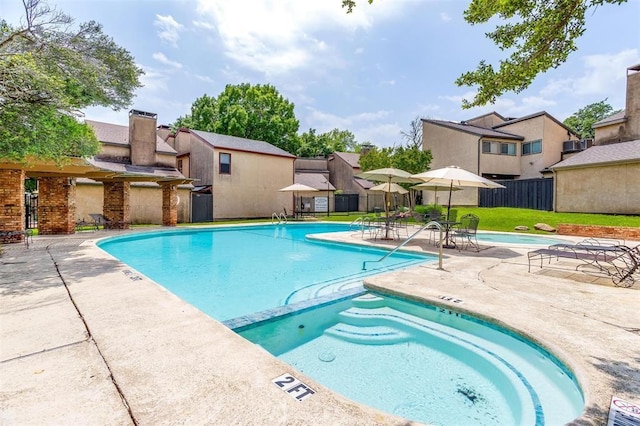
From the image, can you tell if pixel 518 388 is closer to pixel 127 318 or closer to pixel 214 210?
pixel 127 318

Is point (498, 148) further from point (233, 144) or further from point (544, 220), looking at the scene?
point (233, 144)

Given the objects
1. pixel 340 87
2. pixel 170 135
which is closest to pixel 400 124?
pixel 340 87

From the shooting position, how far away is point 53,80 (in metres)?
6.60

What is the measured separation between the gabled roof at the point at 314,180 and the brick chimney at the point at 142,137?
13.6 metres

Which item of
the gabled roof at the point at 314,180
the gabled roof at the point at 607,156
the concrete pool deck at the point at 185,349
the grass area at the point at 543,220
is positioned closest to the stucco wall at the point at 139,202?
A: the grass area at the point at 543,220

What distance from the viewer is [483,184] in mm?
9656

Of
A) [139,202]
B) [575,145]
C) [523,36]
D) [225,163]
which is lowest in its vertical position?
[139,202]

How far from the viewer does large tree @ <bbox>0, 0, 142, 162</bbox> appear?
21.2ft

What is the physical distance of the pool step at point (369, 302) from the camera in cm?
532

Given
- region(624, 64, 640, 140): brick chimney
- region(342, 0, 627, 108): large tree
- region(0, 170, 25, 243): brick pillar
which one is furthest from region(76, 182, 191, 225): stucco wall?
region(624, 64, 640, 140): brick chimney

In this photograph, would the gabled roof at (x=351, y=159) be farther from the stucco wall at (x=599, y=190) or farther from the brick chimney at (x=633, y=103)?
the brick chimney at (x=633, y=103)

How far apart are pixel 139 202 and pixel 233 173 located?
279 inches

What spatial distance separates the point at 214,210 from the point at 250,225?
5.28 m

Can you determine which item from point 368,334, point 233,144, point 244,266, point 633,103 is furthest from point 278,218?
point 633,103
